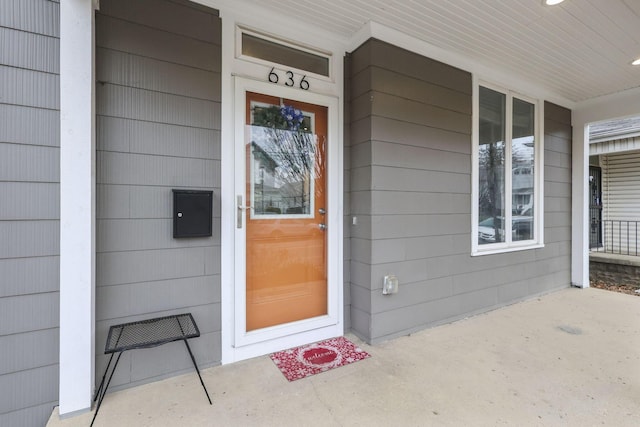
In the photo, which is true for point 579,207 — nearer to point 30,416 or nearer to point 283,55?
point 283,55

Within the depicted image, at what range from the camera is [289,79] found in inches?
98.2

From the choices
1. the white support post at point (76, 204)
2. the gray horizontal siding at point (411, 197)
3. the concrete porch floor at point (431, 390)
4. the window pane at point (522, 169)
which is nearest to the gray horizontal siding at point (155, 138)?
the white support post at point (76, 204)

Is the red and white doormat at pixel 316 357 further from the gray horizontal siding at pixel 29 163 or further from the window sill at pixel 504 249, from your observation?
the gray horizontal siding at pixel 29 163

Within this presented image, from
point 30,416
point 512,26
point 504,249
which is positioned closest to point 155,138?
point 30,416

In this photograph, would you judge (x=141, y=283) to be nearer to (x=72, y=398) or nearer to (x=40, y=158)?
(x=72, y=398)

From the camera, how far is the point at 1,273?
5.40ft

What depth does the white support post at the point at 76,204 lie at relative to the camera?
5.52 ft

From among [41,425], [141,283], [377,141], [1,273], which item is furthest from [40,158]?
[377,141]

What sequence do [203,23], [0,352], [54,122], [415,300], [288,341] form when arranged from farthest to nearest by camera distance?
[415,300] → [288,341] → [203,23] → [54,122] → [0,352]

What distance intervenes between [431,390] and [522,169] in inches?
125

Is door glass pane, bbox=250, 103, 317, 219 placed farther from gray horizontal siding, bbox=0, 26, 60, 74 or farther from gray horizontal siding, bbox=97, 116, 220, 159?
gray horizontal siding, bbox=0, 26, 60, 74

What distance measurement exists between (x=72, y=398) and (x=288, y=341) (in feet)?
4.49

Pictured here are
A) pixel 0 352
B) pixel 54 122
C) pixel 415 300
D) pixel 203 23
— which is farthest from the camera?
pixel 415 300

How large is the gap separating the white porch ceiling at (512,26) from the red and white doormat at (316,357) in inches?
103
